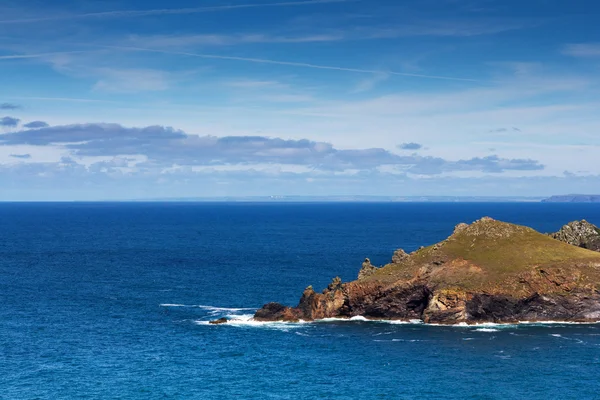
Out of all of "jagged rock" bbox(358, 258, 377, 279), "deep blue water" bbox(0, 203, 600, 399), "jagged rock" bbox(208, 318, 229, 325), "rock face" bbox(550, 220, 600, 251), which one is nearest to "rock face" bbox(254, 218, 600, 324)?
"jagged rock" bbox(358, 258, 377, 279)

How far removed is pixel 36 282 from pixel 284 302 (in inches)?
2537

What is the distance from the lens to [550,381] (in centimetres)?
8281

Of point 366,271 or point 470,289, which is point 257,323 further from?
point 470,289

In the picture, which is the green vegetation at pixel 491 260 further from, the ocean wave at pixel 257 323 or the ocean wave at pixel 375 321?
the ocean wave at pixel 257 323

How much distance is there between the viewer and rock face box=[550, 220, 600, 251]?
151 meters

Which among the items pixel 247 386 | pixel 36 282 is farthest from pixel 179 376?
pixel 36 282

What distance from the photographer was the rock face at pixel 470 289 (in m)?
115

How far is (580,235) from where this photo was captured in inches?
6004

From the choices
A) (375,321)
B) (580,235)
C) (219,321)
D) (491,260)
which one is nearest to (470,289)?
(491,260)

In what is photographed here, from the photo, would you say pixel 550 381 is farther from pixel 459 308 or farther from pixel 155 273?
pixel 155 273

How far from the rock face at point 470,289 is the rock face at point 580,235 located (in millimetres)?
24932

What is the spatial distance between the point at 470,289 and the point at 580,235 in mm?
51857

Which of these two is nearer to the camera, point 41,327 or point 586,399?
point 586,399

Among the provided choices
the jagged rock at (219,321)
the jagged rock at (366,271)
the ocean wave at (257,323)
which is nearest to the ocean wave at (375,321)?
the ocean wave at (257,323)
